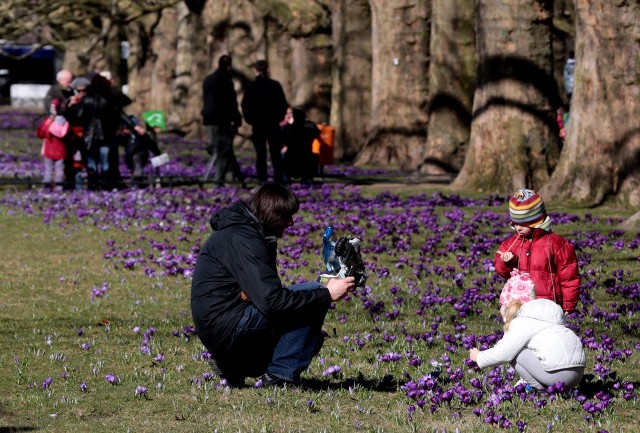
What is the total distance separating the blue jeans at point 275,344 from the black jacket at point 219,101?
54.9ft

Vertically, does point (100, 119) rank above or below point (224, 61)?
below

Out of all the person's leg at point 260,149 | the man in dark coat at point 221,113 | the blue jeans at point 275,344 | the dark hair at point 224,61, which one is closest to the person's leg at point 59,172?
the man in dark coat at point 221,113

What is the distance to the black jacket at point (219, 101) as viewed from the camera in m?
24.6

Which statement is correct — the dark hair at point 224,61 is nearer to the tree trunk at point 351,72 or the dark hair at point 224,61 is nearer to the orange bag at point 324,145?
the orange bag at point 324,145

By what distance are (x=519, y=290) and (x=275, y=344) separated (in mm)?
1599

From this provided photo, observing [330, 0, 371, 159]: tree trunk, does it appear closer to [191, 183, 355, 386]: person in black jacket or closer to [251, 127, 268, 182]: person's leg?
[251, 127, 268, 182]: person's leg

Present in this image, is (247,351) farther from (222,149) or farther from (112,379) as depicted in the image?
(222,149)

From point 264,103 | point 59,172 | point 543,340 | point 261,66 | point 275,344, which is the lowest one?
point 275,344

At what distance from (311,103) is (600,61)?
19634mm

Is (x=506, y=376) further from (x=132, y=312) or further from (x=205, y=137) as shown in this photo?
(x=205, y=137)

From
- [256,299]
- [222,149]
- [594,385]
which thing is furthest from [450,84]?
[256,299]

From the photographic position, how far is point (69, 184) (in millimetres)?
23938

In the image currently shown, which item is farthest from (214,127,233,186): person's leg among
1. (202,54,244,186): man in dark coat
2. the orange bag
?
the orange bag

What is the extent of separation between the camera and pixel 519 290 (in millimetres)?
7969
